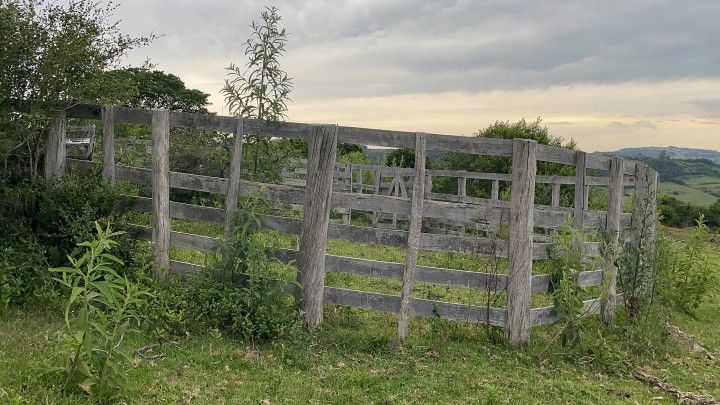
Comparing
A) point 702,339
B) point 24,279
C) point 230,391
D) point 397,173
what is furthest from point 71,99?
point 397,173

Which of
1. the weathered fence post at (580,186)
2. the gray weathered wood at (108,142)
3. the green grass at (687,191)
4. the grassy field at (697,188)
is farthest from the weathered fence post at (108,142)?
the green grass at (687,191)

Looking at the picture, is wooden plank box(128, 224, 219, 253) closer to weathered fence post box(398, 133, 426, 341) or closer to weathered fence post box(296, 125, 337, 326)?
weathered fence post box(296, 125, 337, 326)

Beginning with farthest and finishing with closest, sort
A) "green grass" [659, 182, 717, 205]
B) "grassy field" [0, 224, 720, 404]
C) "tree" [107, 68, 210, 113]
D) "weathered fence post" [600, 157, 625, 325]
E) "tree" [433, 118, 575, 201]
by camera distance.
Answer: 1. "green grass" [659, 182, 717, 205]
2. "tree" [107, 68, 210, 113]
3. "tree" [433, 118, 575, 201]
4. "weathered fence post" [600, 157, 625, 325]
5. "grassy field" [0, 224, 720, 404]

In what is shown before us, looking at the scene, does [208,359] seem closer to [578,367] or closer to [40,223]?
[40,223]

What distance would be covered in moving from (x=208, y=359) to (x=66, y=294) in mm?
2557

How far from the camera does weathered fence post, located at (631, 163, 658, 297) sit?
8648 millimetres

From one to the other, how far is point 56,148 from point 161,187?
182 centimetres

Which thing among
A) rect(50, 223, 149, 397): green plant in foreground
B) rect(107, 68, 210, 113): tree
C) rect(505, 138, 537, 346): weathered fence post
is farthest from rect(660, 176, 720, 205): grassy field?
rect(50, 223, 149, 397): green plant in foreground

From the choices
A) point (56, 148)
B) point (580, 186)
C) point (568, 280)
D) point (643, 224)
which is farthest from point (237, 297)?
point (643, 224)

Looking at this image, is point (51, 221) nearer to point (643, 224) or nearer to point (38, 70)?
point (38, 70)

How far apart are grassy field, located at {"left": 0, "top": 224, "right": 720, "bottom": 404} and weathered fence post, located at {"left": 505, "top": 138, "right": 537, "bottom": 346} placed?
1.09 feet

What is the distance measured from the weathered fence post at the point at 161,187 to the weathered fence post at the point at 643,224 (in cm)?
639

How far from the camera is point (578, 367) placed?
282 inches

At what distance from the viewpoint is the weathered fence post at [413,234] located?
23.5ft
